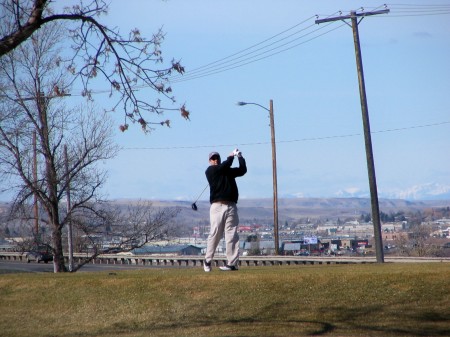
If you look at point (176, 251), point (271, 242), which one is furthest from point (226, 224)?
point (176, 251)

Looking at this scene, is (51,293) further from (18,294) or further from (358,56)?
(358,56)

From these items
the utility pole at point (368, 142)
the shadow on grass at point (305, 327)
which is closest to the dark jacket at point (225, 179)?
the shadow on grass at point (305, 327)

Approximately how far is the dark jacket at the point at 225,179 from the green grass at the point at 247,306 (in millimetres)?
1272

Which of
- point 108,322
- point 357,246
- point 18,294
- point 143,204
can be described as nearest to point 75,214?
point 143,204

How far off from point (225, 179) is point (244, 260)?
97.0 ft

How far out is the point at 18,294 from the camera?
1385cm

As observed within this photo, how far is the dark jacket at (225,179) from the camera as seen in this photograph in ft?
42.8

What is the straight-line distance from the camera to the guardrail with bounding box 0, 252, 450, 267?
35737 millimetres

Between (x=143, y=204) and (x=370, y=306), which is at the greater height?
(x=143, y=204)

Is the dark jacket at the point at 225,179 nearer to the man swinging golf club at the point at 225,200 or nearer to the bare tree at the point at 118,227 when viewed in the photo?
the man swinging golf club at the point at 225,200

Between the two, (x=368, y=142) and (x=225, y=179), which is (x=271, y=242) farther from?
(x=225, y=179)

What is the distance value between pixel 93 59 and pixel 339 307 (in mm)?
4711

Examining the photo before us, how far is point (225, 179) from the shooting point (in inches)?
516

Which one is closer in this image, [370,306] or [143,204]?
[370,306]
